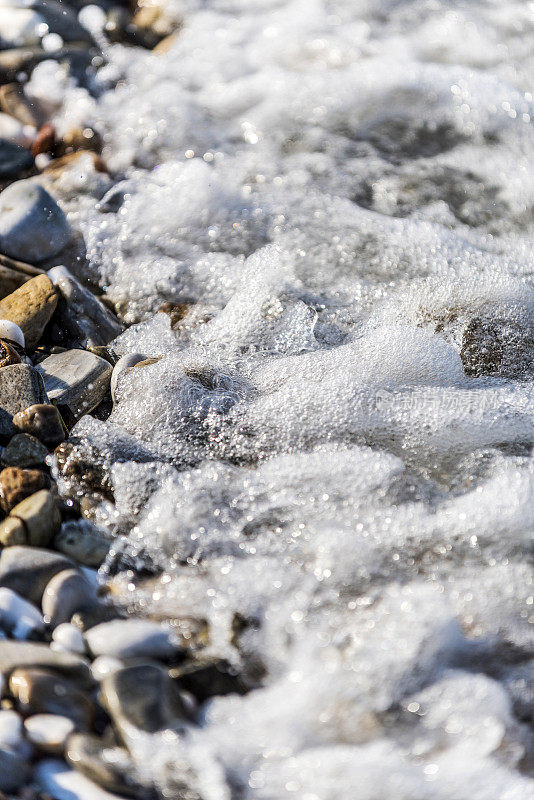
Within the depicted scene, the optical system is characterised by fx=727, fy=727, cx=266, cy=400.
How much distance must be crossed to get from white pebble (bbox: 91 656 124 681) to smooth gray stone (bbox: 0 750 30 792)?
0.82 feet

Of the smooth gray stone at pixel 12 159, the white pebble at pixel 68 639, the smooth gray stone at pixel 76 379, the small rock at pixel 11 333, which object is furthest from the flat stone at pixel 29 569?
the smooth gray stone at pixel 12 159

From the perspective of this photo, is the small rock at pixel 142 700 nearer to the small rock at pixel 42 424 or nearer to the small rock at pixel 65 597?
the small rock at pixel 65 597

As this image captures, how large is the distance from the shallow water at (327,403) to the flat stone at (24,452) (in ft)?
0.44

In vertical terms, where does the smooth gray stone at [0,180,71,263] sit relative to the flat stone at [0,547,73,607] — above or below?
above

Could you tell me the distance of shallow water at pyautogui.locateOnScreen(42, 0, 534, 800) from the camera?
1.74 metres

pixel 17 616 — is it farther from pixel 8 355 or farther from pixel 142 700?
pixel 8 355

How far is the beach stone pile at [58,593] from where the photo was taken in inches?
63.2

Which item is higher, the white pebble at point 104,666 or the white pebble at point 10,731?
the white pebble at point 10,731

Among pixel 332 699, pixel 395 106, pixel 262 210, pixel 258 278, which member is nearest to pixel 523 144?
pixel 395 106

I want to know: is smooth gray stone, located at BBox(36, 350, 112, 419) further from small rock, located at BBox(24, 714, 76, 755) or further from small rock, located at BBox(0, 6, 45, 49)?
small rock, located at BBox(0, 6, 45, 49)

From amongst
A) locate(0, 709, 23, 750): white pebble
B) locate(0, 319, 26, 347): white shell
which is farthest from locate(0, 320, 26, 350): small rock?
locate(0, 709, 23, 750): white pebble

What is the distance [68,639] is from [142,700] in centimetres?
26

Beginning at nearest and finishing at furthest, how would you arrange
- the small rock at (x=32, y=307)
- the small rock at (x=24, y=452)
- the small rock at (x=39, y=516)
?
the small rock at (x=39, y=516) < the small rock at (x=24, y=452) < the small rock at (x=32, y=307)

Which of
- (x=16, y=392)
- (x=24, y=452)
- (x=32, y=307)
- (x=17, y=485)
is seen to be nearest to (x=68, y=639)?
(x=17, y=485)
